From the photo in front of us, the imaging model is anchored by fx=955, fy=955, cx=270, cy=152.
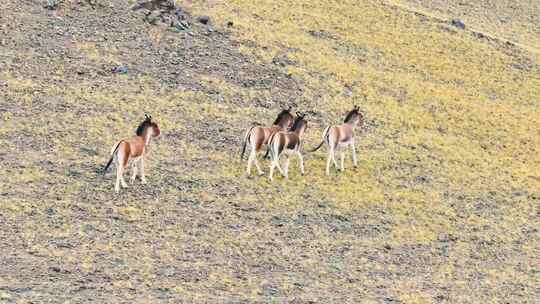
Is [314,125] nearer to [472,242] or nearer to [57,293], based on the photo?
[472,242]

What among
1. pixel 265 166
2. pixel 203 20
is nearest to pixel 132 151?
pixel 265 166

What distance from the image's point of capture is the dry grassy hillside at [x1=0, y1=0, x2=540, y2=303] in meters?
20.5

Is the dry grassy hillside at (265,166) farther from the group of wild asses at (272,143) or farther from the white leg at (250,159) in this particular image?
the group of wild asses at (272,143)

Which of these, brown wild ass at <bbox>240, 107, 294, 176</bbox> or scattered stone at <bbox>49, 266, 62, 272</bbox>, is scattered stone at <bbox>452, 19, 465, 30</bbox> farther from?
scattered stone at <bbox>49, 266, 62, 272</bbox>

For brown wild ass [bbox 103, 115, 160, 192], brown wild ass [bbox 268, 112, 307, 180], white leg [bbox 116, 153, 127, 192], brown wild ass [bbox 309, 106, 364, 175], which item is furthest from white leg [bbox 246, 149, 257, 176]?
white leg [bbox 116, 153, 127, 192]

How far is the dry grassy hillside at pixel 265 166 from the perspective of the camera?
808 inches

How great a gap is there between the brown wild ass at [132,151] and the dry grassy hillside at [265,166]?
0.61 metres

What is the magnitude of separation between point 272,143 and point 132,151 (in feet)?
13.4

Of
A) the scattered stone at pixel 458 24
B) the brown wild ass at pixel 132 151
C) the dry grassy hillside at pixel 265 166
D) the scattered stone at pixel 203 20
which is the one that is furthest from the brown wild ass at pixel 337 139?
the scattered stone at pixel 458 24

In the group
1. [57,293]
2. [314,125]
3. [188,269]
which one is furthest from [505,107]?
[57,293]

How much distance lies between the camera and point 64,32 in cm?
3681

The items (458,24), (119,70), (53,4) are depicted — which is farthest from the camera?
(458,24)

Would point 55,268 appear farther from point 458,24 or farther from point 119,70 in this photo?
point 458,24

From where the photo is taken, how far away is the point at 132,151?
24.4 m
